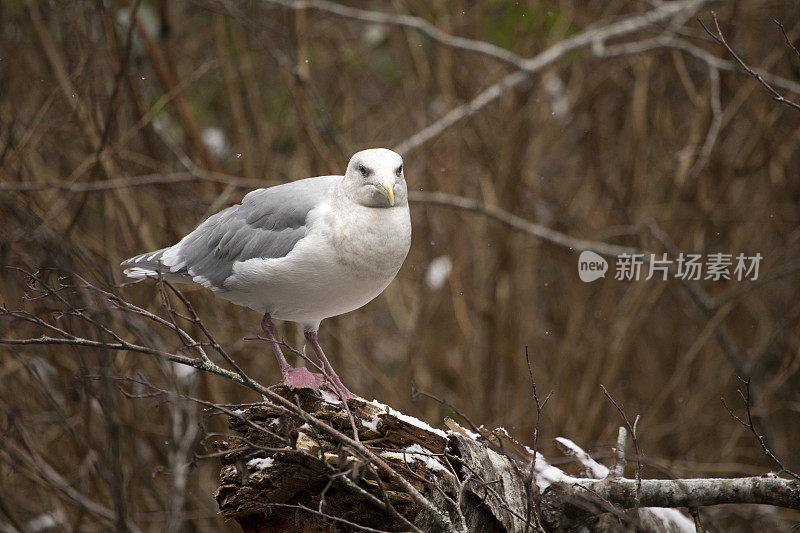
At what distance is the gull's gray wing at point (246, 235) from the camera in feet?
8.63

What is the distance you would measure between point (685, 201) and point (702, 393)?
1.43m

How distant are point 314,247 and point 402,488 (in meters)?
0.76

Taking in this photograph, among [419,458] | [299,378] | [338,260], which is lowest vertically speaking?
[419,458]

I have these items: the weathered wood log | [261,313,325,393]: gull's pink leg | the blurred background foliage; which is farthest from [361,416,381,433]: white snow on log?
the blurred background foliage

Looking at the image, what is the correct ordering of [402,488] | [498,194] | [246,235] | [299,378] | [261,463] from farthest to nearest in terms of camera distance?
1. [498,194]
2. [246,235]
3. [299,378]
4. [261,463]
5. [402,488]

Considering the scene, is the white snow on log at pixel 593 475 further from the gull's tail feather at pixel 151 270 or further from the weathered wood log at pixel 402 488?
the gull's tail feather at pixel 151 270

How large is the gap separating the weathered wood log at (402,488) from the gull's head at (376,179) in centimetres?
62

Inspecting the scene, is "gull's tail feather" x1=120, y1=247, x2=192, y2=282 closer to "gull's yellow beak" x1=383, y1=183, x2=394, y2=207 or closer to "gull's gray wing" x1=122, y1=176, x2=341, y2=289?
"gull's gray wing" x1=122, y1=176, x2=341, y2=289

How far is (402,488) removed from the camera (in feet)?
7.54

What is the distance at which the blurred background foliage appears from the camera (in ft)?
16.4

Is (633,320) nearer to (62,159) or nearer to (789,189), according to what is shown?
(789,189)

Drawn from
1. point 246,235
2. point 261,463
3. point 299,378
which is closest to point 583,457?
point 299,378

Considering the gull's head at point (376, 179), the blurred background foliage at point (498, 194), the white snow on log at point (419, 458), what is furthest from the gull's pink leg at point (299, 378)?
the blurred background foliage at point (498, 194)

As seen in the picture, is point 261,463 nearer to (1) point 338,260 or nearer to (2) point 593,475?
(1) point 338,260
